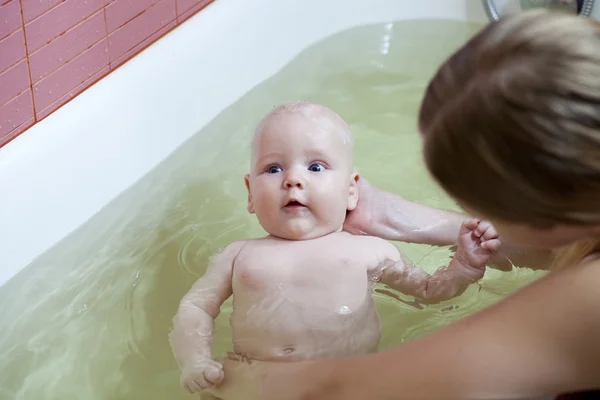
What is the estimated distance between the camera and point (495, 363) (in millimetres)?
817

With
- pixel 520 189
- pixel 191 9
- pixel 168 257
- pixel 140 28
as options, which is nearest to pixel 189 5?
pixel 191 9

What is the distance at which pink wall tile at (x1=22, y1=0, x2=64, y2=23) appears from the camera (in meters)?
1.29

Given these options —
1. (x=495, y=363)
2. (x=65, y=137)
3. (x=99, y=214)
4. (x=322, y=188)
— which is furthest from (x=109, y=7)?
(x=495, y=363)

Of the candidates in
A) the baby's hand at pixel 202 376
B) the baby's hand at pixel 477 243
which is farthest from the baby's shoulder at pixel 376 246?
the baby's hand at pixel 202 376

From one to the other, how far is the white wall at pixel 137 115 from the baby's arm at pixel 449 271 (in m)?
0.55

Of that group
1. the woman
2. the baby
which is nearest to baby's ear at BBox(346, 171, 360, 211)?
the baby

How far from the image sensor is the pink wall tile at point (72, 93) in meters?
1.40

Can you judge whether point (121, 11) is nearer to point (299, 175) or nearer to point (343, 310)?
point (299, 175)

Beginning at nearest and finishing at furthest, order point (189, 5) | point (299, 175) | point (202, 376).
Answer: point (202, 376) < point (299, 175) < point (189, 5)

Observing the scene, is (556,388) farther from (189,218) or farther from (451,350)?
(189,218)

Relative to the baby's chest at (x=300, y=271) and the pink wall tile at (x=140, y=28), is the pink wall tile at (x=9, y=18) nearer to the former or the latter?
the pink wall tile at (x=140, y=28)

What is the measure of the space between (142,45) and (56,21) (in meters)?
0.23

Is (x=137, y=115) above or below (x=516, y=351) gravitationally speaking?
below

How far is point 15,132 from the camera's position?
4.45ft
